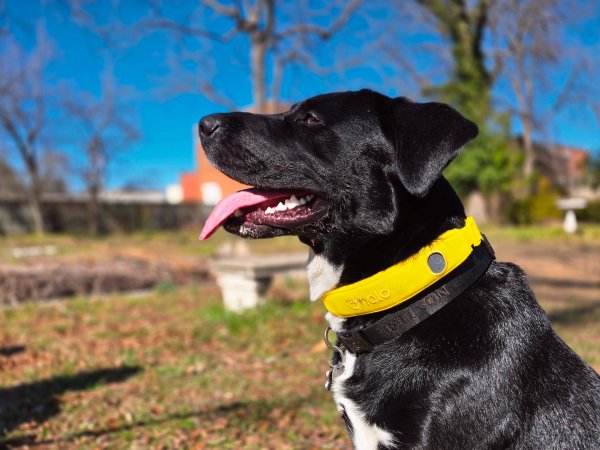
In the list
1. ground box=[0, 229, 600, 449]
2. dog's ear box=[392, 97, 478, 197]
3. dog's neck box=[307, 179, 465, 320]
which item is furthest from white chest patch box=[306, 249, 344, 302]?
ground box=[0, 229, 600, 449]

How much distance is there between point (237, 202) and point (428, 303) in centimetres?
87

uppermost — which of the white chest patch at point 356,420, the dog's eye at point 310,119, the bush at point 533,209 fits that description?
the dog's eye at point 310,119

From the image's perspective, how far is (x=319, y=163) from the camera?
2.21m

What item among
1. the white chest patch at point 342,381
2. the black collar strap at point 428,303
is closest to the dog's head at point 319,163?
the white chest patch at point 342,381

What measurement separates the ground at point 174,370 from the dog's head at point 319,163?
1.90 m

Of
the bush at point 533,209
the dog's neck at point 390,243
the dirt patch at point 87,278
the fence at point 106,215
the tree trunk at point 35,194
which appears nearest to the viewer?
the dog's neck at point 390,243

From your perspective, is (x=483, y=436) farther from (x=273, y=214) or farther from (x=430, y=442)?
(x=273, y=214)

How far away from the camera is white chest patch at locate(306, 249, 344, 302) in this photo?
2.17 meters

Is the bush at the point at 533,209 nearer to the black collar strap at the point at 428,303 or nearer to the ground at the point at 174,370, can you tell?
the ground at the point at 174,370

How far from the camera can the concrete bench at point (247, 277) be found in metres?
6.87

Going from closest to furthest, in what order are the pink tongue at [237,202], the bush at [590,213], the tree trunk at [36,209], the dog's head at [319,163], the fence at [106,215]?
the dog's head at [319,163]
the pink tongue at [237,202]
the tree trunk at [36,209]
the fence at [106,215]
the bush at [590,213]

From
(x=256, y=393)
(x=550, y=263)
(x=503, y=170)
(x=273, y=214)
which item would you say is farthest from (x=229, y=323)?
(x=503, y=170)

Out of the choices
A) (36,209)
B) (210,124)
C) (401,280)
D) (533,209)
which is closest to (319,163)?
(210,124)

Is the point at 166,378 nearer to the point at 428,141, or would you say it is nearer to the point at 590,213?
the point at 428,141
